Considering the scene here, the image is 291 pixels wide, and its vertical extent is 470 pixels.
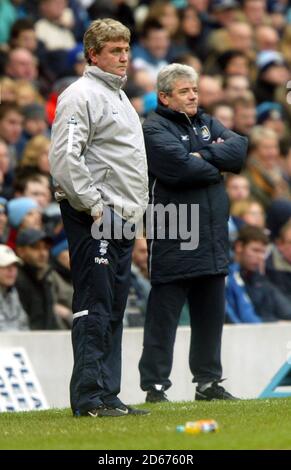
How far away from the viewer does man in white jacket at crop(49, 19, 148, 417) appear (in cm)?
888

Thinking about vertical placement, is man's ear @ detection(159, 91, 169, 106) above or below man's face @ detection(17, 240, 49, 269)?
above

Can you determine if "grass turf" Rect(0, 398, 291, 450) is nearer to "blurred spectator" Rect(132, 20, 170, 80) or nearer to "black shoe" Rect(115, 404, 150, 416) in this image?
"black shoe" Rect(115, 404, 150, 416)

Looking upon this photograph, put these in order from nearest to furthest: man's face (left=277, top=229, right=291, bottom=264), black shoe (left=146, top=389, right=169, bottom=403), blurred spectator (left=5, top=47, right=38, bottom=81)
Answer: black shoe (left=146, top=389, right=169, bottom=403)
man's face (left=277, top=229, right=291, bottom=264)
blurred spectator (left=5, top=47, right=38, bottom=81)

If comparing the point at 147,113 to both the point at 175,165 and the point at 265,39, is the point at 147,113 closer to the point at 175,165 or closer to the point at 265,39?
the point at 175,165

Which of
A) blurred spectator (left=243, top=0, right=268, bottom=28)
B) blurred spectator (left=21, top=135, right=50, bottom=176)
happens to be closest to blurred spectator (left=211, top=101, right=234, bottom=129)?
blurred spectator (left=21, top=135, right=50, bottom=176)

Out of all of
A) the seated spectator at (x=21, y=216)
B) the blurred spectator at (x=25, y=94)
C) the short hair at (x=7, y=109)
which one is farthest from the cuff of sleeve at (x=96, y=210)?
the blurred spectator at (x=25, y=94)

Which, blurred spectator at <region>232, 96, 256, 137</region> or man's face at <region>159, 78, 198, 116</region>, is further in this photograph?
blurred spectator at <region>232, 96, 256, 137</region>

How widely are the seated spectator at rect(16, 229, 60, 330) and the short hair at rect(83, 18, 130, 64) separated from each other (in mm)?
3997

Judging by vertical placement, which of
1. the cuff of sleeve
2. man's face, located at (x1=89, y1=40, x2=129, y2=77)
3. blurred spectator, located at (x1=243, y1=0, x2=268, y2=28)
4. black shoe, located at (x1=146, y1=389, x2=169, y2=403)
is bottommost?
black shoe, located at (x1=146, y1=389, x2=169, y2=403)

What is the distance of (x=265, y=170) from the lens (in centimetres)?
1780

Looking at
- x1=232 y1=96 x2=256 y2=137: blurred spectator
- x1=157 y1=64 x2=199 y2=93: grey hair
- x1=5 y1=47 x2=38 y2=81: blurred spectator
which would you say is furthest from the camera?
x1=232 y1=96 x2=256 y2=137: blurred spectator

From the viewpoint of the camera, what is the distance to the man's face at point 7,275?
12320mm

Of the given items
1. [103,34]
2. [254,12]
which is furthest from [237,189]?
[103,34]

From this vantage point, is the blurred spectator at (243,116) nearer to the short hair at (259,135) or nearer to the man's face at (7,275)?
the short hair at (259,135)
